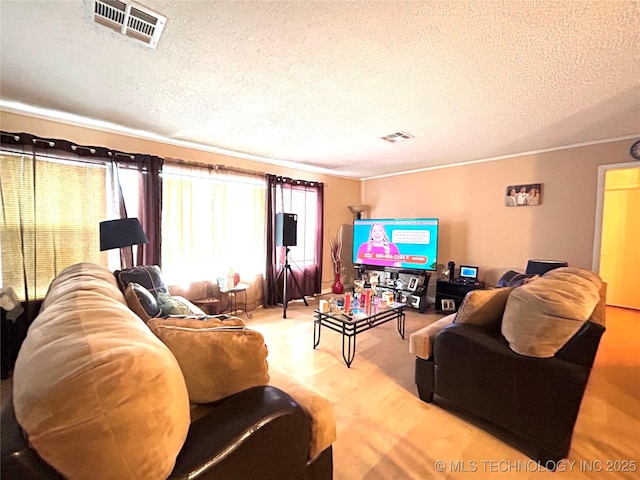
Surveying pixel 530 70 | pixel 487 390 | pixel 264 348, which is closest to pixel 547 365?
pixel 487 390

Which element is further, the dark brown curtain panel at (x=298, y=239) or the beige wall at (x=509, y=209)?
the dark brown curtain panel at (x=298, y=239)

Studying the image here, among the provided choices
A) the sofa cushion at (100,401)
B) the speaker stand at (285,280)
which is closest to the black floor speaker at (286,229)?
Answer: the speaker stand at (285,280)

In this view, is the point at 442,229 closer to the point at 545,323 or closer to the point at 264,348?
the point at 545,323

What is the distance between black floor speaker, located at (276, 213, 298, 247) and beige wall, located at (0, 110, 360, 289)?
849 mm

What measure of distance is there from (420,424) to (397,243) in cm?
303

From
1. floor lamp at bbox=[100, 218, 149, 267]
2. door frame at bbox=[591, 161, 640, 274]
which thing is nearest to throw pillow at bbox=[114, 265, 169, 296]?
floor lamp at bbox=[100, 218, 149, 267]

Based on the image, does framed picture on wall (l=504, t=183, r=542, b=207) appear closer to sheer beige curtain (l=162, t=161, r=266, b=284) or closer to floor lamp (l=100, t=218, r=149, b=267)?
sheer beige curtain (l=162, t=161, r=266, b=284)

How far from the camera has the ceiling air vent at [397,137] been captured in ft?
10.1

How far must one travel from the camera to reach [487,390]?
66.2 inches

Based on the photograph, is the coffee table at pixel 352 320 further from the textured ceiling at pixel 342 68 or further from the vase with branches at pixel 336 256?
the vase with branches at pixel 336 256

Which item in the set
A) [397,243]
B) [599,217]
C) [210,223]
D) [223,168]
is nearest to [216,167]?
[223,168]

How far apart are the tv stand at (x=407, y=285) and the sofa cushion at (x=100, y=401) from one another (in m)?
3.56

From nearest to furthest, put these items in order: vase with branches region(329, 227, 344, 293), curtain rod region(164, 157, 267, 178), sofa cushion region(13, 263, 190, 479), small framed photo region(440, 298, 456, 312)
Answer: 1. sofa cushion region(13, 263, 190, 479)
2. curtain rod region(164, 157, 267, 178)
3. small framed photo region(440, 298, 456, 312)
4. vase with branches region(329, 227, 344, 293)

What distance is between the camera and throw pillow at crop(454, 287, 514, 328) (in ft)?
6.01
